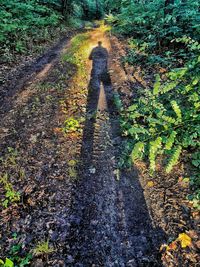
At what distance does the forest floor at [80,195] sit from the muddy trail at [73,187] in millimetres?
14

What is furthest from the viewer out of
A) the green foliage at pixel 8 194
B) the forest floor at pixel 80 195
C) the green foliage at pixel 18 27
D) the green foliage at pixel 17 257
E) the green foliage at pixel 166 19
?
the green foliage at pixel 18 27

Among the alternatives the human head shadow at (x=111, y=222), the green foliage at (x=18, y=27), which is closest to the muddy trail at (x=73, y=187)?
the human head shadow at (x=111, y=222)

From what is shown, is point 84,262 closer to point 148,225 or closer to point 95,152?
point 148,225

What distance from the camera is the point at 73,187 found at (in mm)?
4027

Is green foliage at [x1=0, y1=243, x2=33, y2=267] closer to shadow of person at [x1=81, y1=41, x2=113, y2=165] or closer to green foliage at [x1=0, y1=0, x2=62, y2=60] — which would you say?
shadow of person at [x1=81, y1=41, x2=113, y2=165]

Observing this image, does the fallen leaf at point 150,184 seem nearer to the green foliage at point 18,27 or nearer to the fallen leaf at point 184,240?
the fallen leaf at point 184,240

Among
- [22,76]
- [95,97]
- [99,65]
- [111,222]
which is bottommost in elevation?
[111,222]

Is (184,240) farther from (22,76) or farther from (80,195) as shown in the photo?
(22,76)

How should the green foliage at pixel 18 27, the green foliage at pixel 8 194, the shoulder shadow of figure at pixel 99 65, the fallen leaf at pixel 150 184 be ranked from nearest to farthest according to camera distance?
the green foliage at pixel 8 194, the fallen leaf at pixel 150 184, the shoulder shadow of figure at pixel 99 65, the green foliage at pixel 18 27

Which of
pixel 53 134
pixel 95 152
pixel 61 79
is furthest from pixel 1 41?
pixel 95 152

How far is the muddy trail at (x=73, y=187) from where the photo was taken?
315cm

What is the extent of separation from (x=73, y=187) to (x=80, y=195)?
228mm

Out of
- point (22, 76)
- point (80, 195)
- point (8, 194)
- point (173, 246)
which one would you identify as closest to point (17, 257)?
point (8, 194)

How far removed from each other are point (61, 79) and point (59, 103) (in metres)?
1.86
